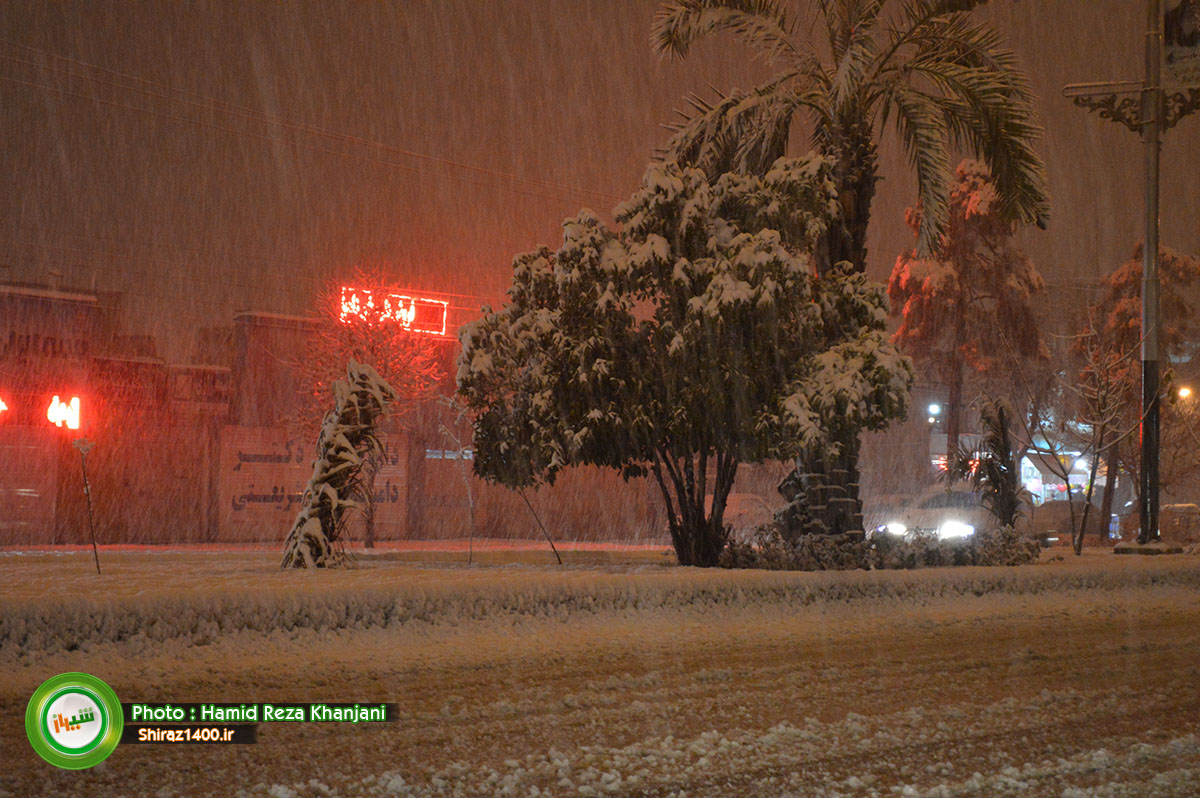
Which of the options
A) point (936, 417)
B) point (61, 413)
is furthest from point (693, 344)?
point (936, 417)

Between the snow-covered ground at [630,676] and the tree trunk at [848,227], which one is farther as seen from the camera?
the tree trunk at [848,227]

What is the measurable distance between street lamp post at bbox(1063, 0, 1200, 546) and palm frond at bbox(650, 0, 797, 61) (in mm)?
5861

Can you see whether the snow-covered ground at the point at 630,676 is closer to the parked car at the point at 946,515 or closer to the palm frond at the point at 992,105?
the palm frond at the point at 992,105

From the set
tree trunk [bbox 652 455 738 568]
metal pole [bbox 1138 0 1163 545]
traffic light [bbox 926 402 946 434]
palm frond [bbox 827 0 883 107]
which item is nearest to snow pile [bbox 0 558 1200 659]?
tree trunk [bbox 652 455 738 568]

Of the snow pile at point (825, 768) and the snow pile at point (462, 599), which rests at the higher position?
the snow pile at point (462, 599)

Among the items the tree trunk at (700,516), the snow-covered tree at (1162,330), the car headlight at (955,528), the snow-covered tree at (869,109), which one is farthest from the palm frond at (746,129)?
the snow-covered tree at (1162,330)

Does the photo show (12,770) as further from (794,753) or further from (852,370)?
(852,370)

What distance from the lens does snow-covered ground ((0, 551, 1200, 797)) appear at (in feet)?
16.8

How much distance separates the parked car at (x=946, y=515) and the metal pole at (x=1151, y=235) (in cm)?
726

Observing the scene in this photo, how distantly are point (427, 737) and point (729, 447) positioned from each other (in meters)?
8.87

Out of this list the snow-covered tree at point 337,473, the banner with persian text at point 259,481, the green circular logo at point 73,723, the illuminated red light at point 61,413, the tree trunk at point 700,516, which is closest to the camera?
the green circular logo at point 73,723

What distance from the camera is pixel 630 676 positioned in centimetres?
796

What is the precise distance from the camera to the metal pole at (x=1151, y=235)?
17.5 m

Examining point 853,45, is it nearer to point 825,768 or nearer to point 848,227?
point 848,227
